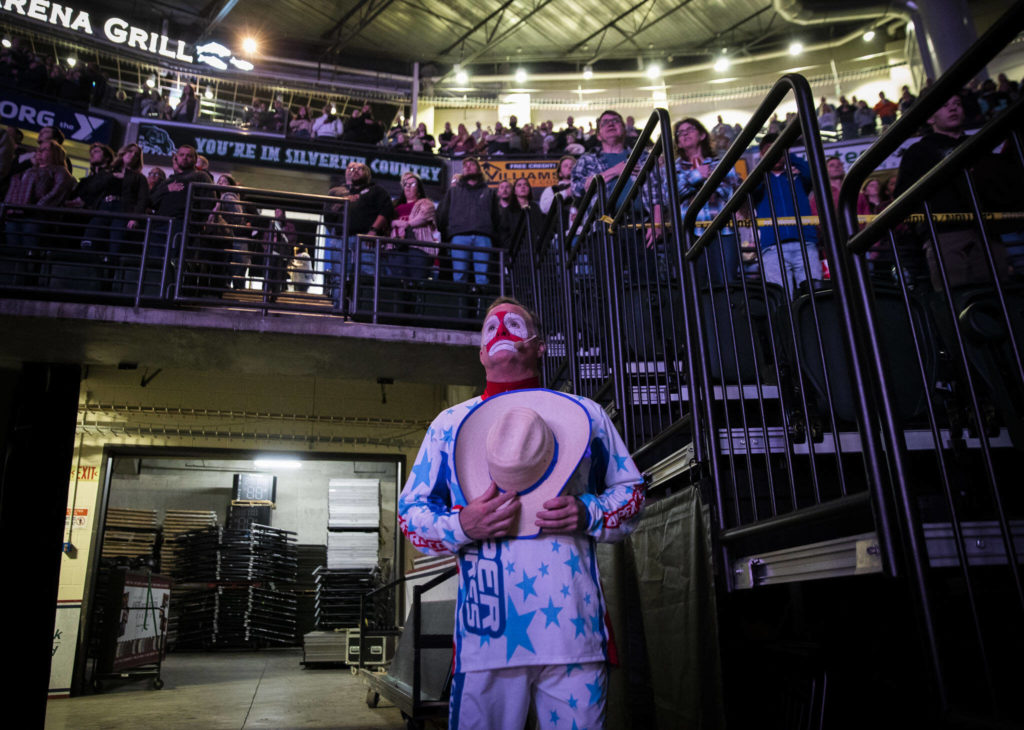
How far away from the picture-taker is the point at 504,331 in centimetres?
193

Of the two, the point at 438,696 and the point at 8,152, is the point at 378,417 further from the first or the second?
the point at 438,696

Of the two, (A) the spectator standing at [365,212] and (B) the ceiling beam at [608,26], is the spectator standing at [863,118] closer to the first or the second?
(B) the ceiling beam at [608,26]

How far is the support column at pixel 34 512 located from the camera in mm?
5961

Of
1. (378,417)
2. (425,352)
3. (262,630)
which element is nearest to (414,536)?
(425,352)

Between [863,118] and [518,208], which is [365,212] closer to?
[518,208]

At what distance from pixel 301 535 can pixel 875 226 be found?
14462 millimetres

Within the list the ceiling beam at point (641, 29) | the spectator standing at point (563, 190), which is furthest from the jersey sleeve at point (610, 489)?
the ceiling beam at point (641, 29)

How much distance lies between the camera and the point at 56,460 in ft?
21.4

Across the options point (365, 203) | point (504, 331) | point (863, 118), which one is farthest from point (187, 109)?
point (504, 331)

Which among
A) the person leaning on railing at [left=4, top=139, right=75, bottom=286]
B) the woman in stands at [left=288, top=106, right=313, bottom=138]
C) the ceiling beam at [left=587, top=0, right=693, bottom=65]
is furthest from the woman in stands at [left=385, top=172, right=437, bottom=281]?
the ceiling beam at [left=587, top=0, right=693, bottom=65]

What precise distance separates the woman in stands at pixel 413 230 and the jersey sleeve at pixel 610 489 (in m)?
4.81

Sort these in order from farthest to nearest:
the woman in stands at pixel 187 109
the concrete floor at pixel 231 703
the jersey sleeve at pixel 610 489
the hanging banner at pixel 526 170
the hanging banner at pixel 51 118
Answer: the woman in stands at pixel 187 109
the hanging banner at pixel 526 170
the hanging banner at pixel 51 118
the concrete floor at pixel 231 703
the jersey sleeve at pixel 610 489

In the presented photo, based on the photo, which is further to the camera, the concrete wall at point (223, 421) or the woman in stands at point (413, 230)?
the concrete wall at point (223, 421)

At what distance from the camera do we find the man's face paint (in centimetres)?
192
